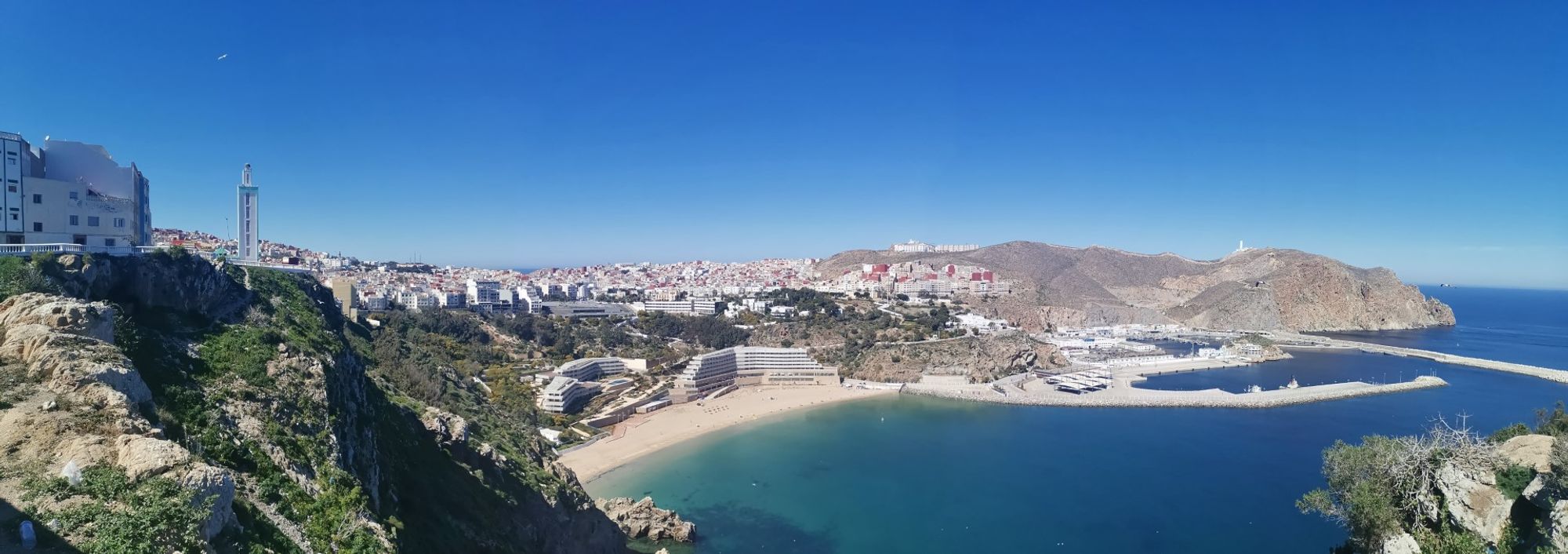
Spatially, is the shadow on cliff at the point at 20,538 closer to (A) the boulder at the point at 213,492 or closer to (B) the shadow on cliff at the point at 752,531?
(A) the boulder at the point at 213,492

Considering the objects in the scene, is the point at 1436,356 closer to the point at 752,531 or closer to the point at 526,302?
the point at 752,531

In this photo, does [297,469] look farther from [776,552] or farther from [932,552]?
[932,552]

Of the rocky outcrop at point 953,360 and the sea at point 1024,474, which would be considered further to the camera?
the rocky outcrop at point 953,360

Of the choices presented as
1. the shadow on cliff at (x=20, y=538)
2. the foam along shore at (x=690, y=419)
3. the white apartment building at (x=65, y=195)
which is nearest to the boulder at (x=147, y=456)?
the shadow on cliff at (x=20, y=538)

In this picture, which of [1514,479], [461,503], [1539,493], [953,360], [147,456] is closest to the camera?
[147,456]

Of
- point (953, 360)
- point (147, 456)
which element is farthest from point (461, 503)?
point (953, 360)

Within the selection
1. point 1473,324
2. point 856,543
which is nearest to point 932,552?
point 856,543

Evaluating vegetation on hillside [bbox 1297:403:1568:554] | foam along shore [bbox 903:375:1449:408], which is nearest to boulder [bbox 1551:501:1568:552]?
vegetation on hillside [bbox 1297:403:1568:554]

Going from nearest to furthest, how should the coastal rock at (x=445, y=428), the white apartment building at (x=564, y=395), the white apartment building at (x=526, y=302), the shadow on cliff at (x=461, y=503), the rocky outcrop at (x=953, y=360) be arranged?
1. the shadow on cliff at (x=461, y=503)
2. the coastal rock at (x=445, y=428)
3. the white apartment building at (x=564, y=395)
4. the rocky outcrop at (x=953, y=360)
5. the white apartment building at (x=526, y=302)
